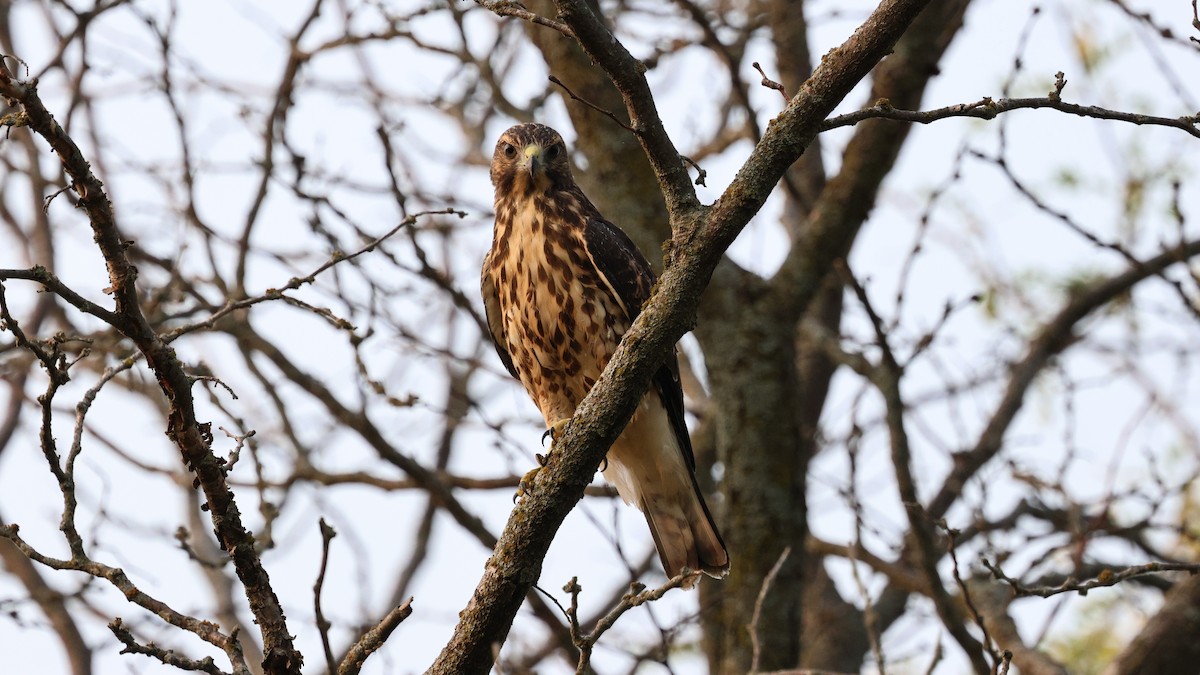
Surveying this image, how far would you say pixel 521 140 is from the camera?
5.48 metres

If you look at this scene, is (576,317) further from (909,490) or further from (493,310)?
(909,490)

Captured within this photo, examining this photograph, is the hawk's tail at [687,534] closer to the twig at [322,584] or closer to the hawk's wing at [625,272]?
the hawk's wing at [625,272]

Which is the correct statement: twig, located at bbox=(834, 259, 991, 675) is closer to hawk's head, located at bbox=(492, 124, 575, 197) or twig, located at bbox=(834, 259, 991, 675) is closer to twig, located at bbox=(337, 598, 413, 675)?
hawk's head, located at bbox=(492, 124, 575, 197)

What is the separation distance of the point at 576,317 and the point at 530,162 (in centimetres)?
75

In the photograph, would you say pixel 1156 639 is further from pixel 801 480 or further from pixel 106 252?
pixel 106 252

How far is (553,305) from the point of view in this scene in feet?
16.1

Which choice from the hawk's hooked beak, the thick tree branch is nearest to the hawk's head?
the hawk's hooked beak

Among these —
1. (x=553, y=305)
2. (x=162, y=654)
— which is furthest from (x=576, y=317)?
(x=162, y=654)

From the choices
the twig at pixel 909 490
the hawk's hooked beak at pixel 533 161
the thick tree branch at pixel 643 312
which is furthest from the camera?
the hawk's hooked beak at pixel 533 161

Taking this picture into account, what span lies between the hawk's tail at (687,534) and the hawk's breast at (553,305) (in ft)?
2.00

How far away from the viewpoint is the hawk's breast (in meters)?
4.87

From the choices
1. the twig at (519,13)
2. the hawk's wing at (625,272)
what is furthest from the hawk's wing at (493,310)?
the twig at (519,13)

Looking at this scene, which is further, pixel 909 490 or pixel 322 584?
pixel 909 490

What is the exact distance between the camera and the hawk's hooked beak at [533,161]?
5215 millimetres
